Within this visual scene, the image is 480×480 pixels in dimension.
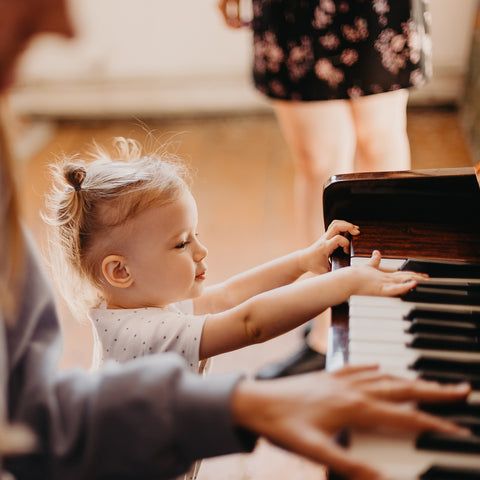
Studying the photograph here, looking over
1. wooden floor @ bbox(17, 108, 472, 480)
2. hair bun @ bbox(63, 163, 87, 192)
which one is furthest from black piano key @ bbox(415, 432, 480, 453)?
wooden floor @ bbox(17, 108, 472, 480)

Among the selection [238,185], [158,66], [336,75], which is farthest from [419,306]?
[158,66]

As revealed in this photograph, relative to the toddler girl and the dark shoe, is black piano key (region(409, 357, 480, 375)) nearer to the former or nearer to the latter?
the toddler girl

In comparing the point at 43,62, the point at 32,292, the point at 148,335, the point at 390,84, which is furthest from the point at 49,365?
the point at 43,62

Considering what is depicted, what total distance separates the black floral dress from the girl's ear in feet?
2.59

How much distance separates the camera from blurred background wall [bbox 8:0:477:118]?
3.38m

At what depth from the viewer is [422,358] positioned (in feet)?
2.50

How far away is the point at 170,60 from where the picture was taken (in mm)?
3562

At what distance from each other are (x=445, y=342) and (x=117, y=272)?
0.53m

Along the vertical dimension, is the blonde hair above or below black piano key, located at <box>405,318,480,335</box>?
above

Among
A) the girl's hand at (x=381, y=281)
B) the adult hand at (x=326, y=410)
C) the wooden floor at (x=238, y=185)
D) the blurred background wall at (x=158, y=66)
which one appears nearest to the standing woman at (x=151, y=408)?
the adult hand at (x=326, y=410)

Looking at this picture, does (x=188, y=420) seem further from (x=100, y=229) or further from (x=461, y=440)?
(x=100, y=229)

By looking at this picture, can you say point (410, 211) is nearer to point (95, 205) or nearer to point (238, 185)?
point (95, 205)

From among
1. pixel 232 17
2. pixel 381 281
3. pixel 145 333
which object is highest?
pixel 232 17

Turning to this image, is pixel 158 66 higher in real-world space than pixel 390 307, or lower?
higher
